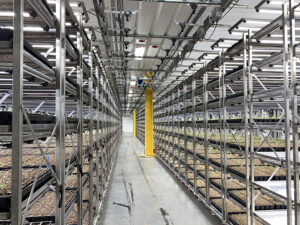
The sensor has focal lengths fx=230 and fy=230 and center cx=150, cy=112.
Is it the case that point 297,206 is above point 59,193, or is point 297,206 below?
below

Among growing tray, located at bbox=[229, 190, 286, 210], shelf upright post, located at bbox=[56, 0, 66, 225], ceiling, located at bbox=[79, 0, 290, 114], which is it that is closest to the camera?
shelf upright post, located at bbox=[56, 0, 66, 225]

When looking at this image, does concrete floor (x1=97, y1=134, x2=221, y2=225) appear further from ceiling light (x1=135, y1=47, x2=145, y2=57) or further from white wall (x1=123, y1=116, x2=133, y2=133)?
white wall (x1=123, y1=116, x2=133, y2=133)

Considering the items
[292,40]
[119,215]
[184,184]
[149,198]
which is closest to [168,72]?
[184,184]

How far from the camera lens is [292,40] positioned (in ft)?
9.37

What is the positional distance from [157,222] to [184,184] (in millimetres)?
2870

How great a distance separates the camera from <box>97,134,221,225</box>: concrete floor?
496cm

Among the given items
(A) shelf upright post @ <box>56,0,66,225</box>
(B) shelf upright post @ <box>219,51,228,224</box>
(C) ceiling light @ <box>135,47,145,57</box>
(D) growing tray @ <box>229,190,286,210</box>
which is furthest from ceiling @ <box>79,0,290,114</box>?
(D) growing tray @ <box>229,190,286,210</box>

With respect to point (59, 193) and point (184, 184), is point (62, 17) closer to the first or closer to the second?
point (59, 193)

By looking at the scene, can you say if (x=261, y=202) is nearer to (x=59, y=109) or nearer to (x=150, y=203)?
(x=150, y=203)

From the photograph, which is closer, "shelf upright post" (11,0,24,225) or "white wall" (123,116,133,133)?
"shelf upright post" (11,0,24,225)

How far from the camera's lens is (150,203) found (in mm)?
5965

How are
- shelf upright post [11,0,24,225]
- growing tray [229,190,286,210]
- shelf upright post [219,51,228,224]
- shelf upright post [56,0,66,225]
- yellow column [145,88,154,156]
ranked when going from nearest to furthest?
1. shelf upright post [11,0,24,225]
2. shelf upright post [56,0,66,225]
3. growing tray [229,190,286,210]
4. shelf upright post [219,51,228,224]
5. yellow column [145,88,154,156]

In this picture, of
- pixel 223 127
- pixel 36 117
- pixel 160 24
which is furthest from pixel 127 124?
pixel 36 117

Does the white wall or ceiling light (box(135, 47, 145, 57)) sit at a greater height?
ceiling light (box(135, 47, 145, 57))
